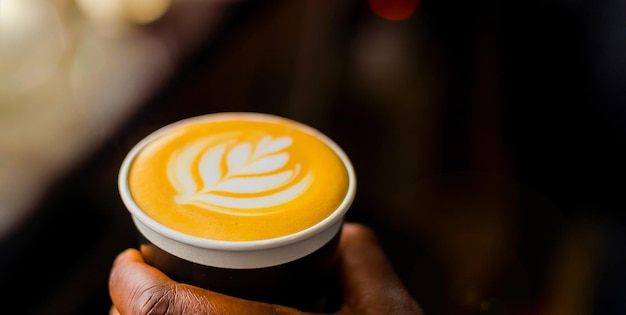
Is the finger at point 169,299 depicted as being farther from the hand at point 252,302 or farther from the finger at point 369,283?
the finger at point 369,283

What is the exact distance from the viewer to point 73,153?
1576 millimetres

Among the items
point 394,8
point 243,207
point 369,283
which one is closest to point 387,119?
point 394,8

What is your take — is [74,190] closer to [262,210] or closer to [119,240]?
[119,240]

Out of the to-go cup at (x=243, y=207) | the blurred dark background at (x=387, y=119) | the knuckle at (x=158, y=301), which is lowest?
the blurred dark background at (x=387, y=119)

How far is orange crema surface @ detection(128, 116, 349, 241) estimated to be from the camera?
70 cm

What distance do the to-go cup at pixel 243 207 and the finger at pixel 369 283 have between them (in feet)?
0.12

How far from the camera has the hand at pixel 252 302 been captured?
0.68 metres

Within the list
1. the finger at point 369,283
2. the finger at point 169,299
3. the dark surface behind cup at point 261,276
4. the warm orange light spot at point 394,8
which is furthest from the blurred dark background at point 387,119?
the finger at point 169,299

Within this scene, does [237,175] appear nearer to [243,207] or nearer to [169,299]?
[243,207]

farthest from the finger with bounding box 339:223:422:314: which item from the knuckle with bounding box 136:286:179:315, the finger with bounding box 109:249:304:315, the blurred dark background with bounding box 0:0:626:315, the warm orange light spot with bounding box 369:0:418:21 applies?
the warm orange light spot with bounding box 369:0:418:21

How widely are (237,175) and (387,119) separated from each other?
4.60 ft

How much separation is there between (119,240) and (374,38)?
48.3 inches

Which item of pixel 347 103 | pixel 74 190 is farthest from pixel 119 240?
pixel 347 103

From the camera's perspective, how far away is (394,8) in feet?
7.07
